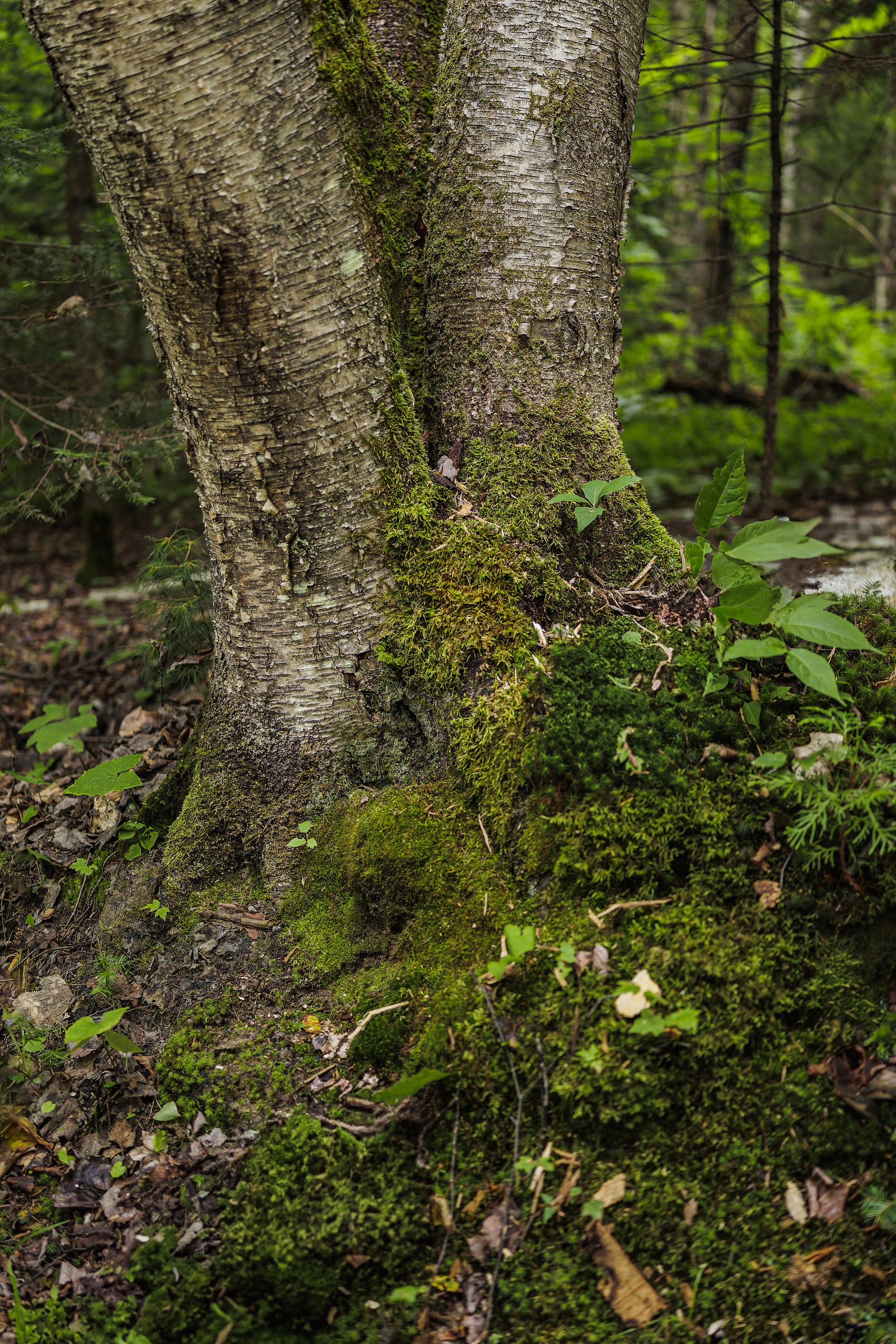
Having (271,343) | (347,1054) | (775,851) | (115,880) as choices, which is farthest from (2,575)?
(775,851)

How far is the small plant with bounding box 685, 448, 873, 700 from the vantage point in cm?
221

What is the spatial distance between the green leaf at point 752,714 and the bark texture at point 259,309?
1233 millimetres

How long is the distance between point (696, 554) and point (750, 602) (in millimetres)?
400

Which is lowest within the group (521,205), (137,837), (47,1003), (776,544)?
(47,1003)

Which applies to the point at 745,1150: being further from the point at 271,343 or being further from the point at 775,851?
the point at 271,343

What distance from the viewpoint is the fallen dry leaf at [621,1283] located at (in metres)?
1.76

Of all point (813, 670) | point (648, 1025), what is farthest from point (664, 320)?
point (648, 1025)

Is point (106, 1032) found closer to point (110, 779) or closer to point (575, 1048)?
point (110, 779)

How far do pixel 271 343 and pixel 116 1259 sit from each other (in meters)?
2.58

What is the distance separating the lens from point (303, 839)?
8.98 feet

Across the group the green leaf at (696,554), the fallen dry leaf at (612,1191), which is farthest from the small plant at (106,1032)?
the green leaf at (696,554)

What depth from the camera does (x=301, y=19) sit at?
2.27 meters

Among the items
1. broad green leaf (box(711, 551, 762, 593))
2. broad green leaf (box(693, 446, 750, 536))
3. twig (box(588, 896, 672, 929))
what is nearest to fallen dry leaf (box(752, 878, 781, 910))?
twig (box(588, 896, 672, 929))

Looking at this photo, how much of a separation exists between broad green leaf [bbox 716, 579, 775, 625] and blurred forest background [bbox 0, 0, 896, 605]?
1.79 meters
